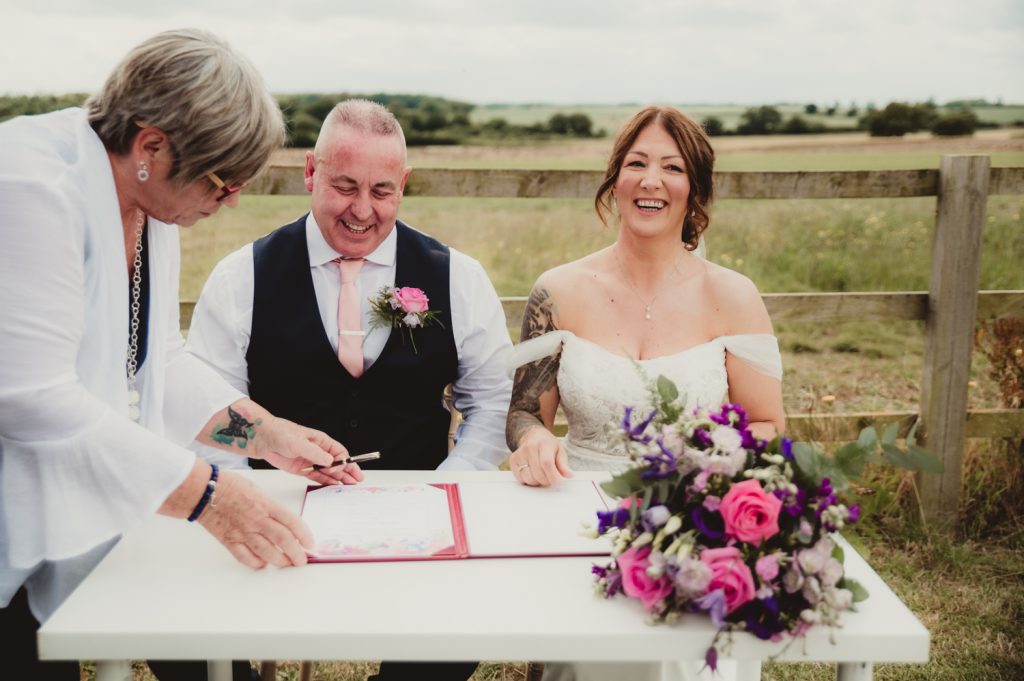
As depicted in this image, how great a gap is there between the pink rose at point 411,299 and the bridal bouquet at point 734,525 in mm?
1311

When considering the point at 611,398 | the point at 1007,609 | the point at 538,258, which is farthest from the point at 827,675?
the point at 538,258

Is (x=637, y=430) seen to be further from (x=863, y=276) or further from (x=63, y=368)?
(x=863, y=276)

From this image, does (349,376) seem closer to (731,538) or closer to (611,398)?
(611,398)

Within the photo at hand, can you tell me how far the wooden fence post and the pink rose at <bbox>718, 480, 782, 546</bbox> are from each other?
3.06 metres

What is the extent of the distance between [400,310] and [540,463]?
0.81m

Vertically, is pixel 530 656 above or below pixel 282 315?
below

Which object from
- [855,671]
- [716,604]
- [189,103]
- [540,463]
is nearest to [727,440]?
[716,604]

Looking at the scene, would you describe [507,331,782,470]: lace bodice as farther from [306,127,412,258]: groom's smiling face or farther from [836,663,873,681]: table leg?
[836,663,873,681]: table leg

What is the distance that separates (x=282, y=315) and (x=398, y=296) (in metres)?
0.39

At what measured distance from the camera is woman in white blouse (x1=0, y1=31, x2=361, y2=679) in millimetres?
1584

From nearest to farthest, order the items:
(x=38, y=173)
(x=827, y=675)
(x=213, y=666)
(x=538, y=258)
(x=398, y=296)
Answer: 1. (x=38, y=173)
2. (x=213, y=666)
3. (x=398, y=296)
4. (x=827, y=675)
5. (x=538, y=258)

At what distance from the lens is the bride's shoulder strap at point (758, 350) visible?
2.77 meters

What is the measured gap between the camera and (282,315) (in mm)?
2842

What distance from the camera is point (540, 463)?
2.24 metres
